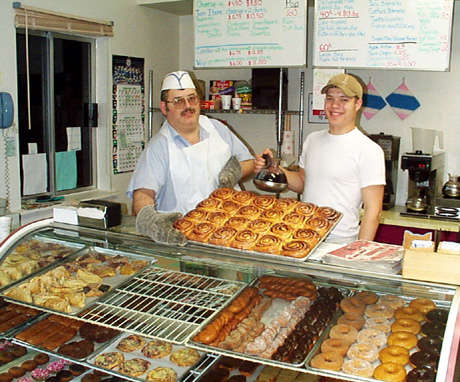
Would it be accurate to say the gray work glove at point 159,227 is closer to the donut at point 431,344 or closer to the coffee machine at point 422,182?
the donut at point 431,344

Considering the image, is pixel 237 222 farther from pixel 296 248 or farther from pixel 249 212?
pixel 296 248

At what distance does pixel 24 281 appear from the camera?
2.31 metres

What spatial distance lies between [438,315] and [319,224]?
0.57 metres

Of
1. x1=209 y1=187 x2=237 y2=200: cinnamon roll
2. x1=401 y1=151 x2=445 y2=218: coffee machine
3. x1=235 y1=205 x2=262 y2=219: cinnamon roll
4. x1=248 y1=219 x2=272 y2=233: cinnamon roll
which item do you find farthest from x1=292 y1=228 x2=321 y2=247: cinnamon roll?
x1=401 y1=151 x2=445 y2=218: coffee machine

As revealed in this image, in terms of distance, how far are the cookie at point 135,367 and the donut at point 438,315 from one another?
109cm

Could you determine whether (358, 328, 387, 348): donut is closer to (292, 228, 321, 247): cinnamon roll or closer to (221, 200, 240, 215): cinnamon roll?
(292, 228, 321, 247): cinnamon roll

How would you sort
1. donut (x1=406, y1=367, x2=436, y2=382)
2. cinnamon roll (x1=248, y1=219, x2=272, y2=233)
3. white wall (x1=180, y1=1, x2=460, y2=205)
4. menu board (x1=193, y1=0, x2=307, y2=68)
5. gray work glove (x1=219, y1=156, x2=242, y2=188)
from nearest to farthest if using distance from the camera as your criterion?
donut (x1=406, y1=367, x2=436, y2=382)
cinnamon roll (x1=248, y1=219, x2=272, y2=233)
gray work glove (x1=219, y1=156, x2=242, y2=188)
menu board (x1=193, y1=0, x2=307, y2=68)
white wall (x1=180, y1=1, x2=460, y2=205)

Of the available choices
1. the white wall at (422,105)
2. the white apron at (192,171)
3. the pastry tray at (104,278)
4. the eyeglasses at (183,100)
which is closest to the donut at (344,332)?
the pastry tray at (104,278)

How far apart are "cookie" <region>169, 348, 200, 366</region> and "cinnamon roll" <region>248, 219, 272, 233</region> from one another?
56 centimetres

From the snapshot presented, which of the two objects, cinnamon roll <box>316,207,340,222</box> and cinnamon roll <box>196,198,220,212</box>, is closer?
cinnamon roll <box>316,207,340,222</box>

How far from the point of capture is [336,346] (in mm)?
1812

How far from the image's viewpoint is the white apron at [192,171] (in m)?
2.95

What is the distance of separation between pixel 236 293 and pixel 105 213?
0.69 metres

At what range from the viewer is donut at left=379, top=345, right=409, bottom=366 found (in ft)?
5.64
